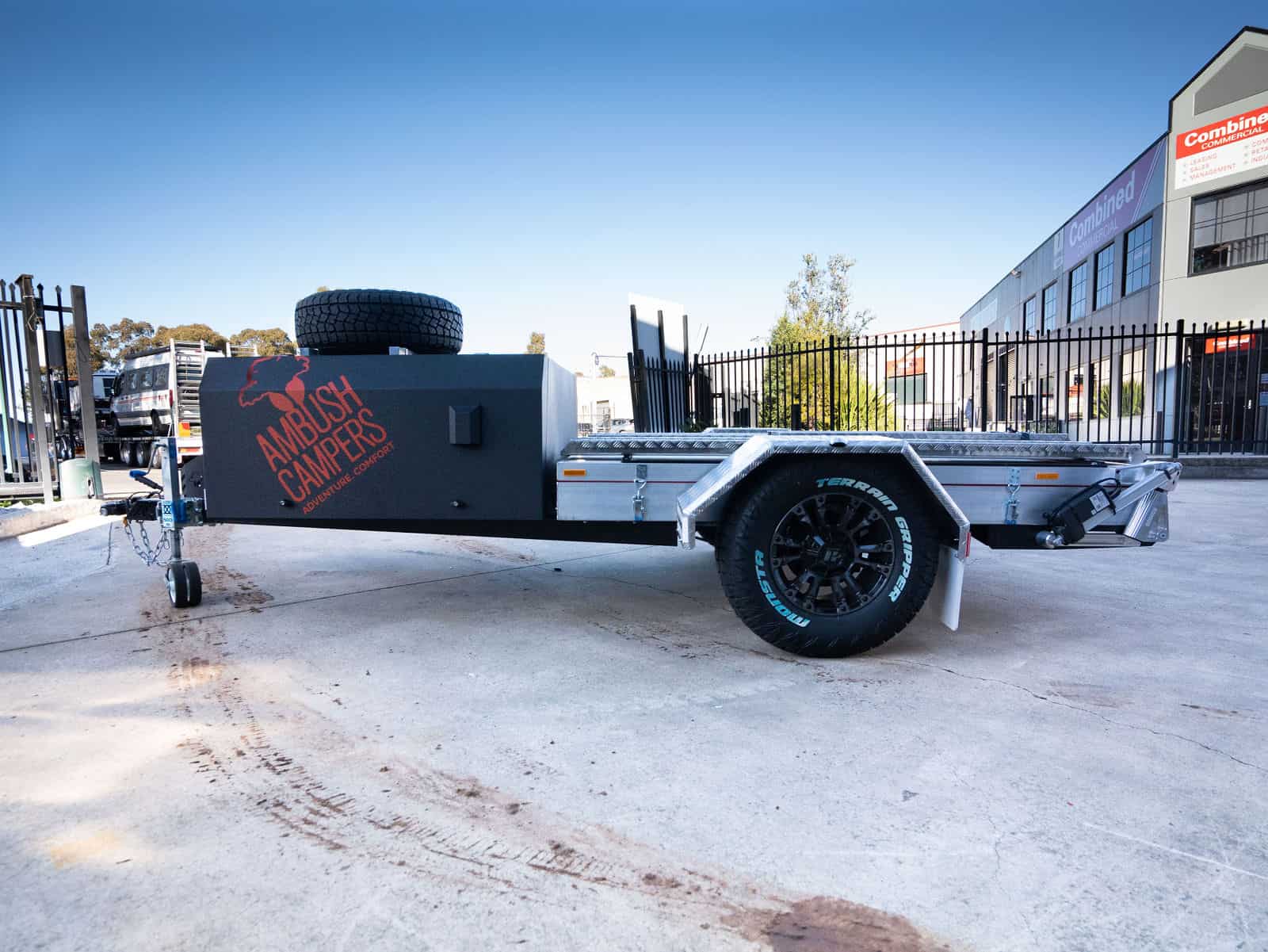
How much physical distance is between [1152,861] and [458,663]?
2597 millimetres

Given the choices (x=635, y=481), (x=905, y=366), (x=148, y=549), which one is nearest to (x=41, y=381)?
(x=148, y=549)

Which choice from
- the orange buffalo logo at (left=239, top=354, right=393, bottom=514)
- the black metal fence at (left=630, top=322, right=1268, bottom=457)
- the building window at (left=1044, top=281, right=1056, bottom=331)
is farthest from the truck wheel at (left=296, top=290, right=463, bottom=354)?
the building window at (left=1044, top=281, right=1056, bottom=331)

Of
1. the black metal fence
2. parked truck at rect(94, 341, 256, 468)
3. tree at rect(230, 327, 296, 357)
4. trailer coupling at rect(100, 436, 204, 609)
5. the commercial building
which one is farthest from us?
tree at rect(230, 327, 296, 357)

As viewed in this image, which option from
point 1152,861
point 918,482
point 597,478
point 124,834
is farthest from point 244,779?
point 918,482

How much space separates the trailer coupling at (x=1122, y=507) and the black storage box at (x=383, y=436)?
2.54 metres

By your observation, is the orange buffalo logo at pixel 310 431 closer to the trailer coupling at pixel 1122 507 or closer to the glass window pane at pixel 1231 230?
the trailer coupling at pixel 1122 507

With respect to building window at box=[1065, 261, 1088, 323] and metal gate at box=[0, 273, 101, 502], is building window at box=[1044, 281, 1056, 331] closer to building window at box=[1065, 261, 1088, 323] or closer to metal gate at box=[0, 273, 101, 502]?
building window at box=[1065, 261, 1088, 323]

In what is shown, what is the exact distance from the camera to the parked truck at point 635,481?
3.22 m

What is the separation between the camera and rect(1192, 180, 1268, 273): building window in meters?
17.2

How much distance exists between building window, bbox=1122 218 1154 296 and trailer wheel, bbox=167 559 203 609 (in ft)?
78.4

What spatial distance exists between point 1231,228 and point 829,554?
21.2m

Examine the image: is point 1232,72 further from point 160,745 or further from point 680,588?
point 160,745

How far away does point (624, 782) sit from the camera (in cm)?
222

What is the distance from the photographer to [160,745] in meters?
2.49
